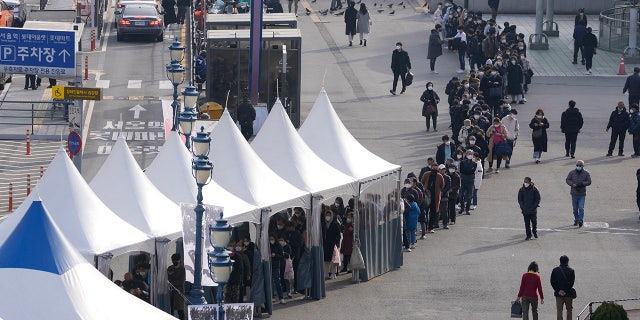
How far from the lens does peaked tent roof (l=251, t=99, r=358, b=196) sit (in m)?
30.9

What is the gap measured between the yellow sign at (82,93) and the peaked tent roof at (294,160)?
496 cm

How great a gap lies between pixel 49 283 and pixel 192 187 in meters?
6.79

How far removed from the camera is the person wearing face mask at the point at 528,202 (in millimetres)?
33500

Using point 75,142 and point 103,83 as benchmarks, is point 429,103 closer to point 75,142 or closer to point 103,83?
point 75,142

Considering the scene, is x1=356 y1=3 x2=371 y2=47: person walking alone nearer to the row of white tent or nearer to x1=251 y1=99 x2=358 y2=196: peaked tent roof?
the row of white tent

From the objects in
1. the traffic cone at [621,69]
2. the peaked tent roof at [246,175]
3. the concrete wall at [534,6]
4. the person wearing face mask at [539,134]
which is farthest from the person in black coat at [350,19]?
the peaked tent roof at [246,175]

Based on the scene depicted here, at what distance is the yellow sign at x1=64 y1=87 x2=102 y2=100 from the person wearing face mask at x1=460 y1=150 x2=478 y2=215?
24.9 feet

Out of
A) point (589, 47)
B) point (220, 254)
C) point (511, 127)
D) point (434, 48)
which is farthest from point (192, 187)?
point (589, 47)

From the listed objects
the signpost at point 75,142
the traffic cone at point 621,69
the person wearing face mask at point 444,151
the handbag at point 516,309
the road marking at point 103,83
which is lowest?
the handbag at point 516,309

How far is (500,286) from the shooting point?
30969mm

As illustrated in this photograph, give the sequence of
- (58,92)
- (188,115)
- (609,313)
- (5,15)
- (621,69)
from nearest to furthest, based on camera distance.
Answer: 1. (609,313)
2. (188,115)
3. (58,92)
4. (621,69)
5. (5,15)

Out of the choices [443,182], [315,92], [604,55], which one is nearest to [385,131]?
[315,92]

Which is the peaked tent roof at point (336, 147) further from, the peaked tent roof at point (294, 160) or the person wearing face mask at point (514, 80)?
the person wearing face mask at point (514, 80)

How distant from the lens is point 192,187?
29.1 m
